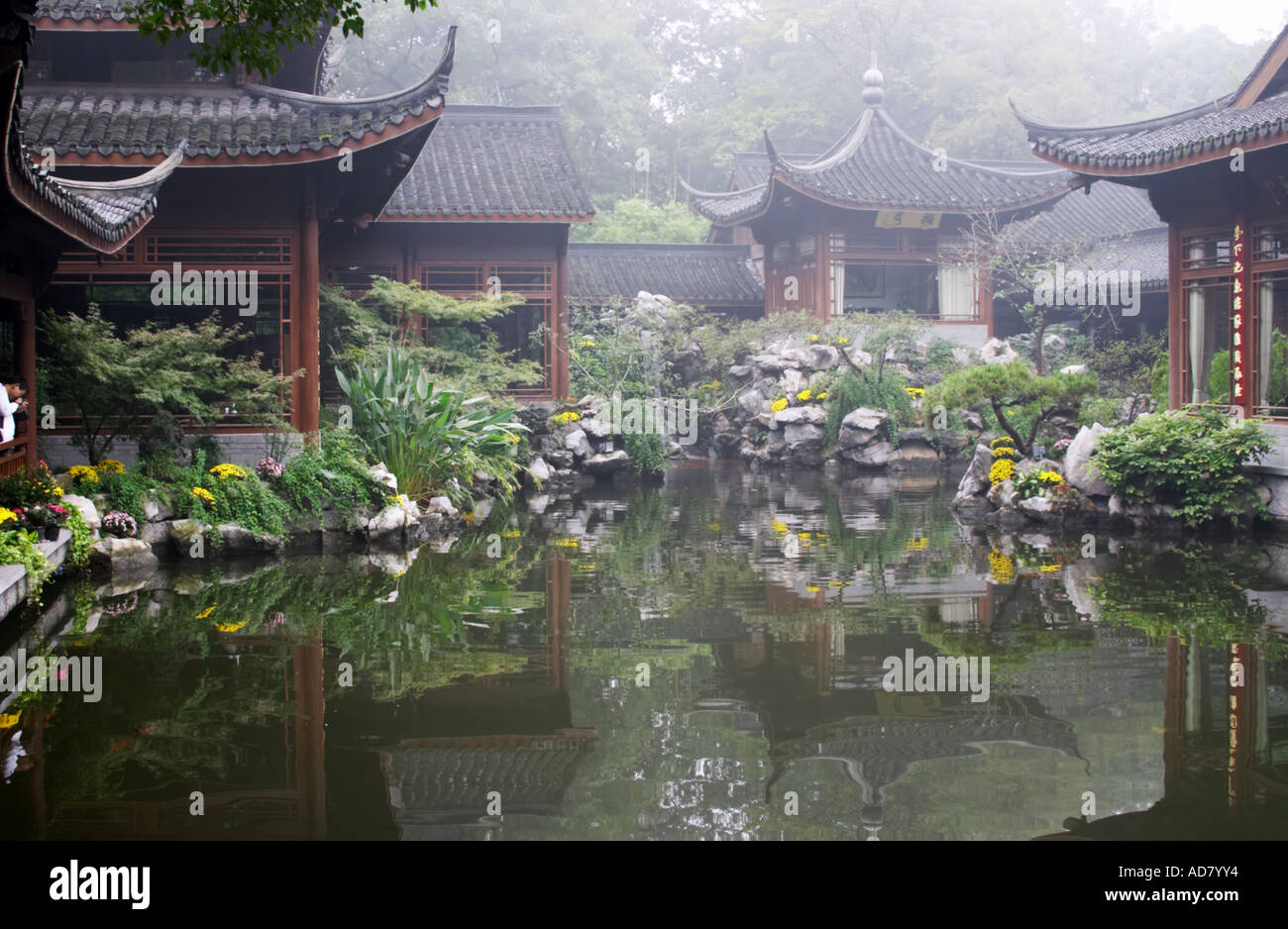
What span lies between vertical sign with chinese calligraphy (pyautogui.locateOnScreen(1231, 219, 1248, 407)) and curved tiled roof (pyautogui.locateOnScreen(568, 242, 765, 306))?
13863 mm

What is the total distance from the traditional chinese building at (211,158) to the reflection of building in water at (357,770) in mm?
6322

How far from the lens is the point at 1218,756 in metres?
5.09

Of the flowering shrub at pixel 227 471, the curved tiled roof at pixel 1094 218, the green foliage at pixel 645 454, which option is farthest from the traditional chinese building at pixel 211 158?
the curved tiled roof at pixel 1094 218

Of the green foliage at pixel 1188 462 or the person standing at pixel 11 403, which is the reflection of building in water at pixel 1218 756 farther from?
the person standing at pixel 11 403

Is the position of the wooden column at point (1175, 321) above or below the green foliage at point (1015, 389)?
above

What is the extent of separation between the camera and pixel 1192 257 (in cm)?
1355

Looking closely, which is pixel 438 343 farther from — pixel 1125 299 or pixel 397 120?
pixel 1125 299

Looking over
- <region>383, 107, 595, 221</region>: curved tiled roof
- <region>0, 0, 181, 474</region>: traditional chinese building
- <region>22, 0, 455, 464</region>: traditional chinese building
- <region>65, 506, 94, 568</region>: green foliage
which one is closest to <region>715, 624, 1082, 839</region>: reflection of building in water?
<region>65, 506, 94, 568</region>: green foliage

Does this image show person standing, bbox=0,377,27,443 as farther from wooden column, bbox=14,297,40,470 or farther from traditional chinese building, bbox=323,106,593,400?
traditional chinese building, bbox=323,106,593,400

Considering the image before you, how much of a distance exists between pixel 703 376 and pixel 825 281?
343 centimetres

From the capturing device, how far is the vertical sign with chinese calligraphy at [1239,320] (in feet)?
41.1

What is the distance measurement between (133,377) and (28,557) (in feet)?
8.97

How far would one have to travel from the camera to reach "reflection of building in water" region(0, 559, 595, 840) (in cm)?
445

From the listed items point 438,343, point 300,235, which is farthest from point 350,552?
point 438,343
